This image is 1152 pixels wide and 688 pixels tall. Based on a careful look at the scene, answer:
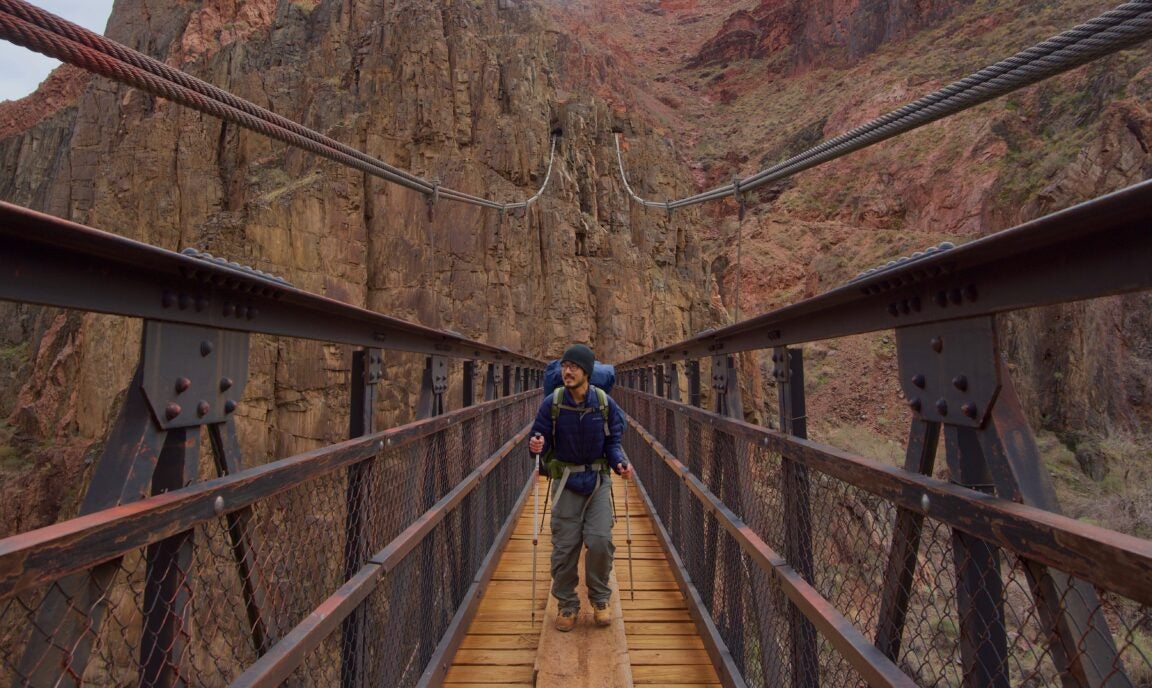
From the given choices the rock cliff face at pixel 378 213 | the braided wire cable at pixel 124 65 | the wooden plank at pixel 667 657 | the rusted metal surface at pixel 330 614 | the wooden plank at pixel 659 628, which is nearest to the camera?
the rusted metal surface at pixel 330 614

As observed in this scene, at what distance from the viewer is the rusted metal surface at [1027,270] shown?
3.53 ft

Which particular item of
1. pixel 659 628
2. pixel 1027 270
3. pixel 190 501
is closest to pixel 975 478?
pixel 1027 270

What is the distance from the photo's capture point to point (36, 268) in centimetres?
122

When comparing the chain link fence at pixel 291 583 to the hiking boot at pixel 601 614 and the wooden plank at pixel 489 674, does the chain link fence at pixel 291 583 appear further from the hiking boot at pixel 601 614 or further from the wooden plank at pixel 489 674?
the hiking boot at pixel 601 614

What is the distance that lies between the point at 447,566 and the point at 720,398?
2.15m

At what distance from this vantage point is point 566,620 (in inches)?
154

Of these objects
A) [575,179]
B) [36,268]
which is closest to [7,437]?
[575,179]

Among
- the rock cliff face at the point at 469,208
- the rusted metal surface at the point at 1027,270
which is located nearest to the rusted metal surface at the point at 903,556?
the rusted metal surface at the point at 1027,270

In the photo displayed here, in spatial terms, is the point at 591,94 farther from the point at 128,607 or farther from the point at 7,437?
the point at 7,437

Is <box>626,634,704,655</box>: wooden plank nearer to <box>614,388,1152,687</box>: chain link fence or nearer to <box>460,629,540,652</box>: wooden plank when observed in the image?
<box>614,388,1152,687</box>: chain link fence

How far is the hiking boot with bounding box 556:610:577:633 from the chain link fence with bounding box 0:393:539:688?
2.33 ft

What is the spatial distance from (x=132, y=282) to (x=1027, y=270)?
2.11m

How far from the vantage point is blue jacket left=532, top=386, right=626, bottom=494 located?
12.9 feet

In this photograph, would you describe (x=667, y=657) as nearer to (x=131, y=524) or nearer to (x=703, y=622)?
(x=703, y=622)
